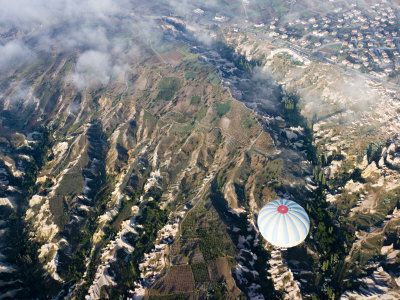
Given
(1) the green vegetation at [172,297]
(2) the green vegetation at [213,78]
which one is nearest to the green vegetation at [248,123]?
(2) the green vegetation at [213,78]

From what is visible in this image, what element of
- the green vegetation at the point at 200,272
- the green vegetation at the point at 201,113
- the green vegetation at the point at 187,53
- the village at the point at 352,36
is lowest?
the green vegetation at the point at 200,272

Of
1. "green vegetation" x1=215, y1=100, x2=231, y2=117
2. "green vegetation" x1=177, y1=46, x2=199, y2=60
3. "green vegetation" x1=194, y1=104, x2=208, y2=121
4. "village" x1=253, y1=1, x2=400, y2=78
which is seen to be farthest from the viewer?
"green vegetation" x1=177, y1=46, x2=199, y2=60

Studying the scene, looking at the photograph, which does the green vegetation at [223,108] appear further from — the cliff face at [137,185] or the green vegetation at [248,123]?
the green vegetation at [248,123]

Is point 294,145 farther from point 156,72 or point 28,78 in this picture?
point 28,78

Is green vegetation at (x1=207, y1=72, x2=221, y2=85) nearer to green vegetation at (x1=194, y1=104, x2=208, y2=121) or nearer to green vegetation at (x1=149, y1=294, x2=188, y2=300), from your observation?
green vegetation at (x1=194, y1=104, x2=208, y2=121)

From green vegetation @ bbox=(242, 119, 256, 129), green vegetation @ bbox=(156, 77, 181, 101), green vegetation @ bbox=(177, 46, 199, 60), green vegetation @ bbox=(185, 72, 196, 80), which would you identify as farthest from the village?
green vegetation @ bbox=(156, 77, 181, 101)

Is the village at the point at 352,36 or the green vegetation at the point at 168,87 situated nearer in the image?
the village at the point at 352,36
